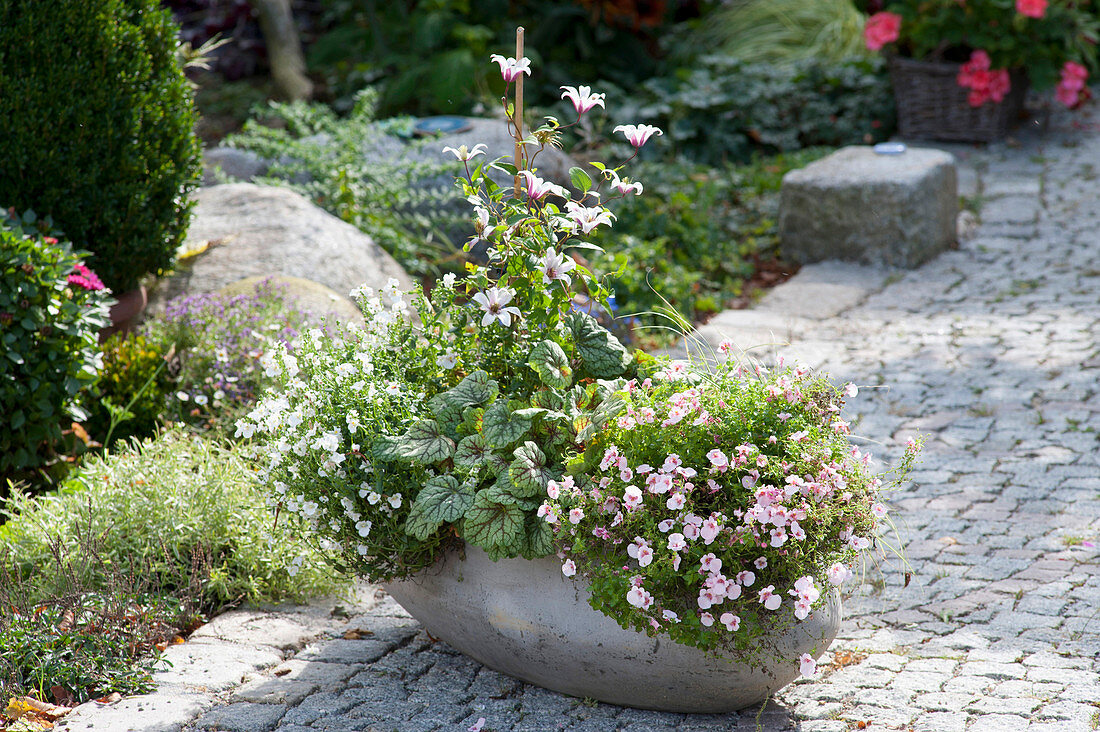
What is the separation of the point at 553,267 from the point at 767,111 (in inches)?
Answer: 227

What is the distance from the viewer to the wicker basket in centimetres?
737

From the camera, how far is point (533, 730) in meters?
2.43

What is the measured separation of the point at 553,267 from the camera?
2.58 meters

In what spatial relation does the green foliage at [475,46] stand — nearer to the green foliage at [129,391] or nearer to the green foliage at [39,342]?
the green foliage at [129,391]

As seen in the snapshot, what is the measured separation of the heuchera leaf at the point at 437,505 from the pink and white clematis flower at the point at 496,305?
397mm

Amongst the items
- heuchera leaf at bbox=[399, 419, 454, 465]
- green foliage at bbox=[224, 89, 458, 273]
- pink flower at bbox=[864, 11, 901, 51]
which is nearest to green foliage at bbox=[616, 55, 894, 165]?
pink flower at bbox=[864, 11, 901, 51]

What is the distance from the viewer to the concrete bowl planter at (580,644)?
7.74 feet

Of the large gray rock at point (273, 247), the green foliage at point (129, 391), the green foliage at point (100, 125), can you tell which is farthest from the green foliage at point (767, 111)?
the green foliage at point (129, 391)

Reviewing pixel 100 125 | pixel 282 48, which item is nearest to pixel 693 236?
pixel 100 125

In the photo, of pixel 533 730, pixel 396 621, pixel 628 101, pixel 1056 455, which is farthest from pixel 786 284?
pixel 533 730

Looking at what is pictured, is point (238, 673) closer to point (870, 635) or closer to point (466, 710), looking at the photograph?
A: point (466, 710)

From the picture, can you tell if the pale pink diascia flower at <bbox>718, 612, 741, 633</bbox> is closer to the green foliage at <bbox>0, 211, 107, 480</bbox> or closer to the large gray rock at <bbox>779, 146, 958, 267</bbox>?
the green foliage at <bbox>0, 211, 107, 480</bbox>

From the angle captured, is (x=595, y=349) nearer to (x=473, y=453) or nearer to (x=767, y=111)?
(x=473, y=453)

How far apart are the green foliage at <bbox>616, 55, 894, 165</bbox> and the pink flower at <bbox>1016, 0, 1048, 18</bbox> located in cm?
121
